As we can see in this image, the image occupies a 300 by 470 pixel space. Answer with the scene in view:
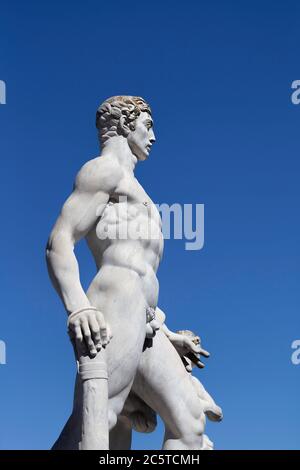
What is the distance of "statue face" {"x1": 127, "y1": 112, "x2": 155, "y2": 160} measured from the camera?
9.23 metres

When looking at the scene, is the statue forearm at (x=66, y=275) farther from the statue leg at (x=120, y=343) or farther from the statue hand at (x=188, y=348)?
the statue hand at (x=188, y=348)

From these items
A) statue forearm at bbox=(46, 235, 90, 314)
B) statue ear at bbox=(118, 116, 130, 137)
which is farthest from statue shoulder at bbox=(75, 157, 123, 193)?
statue forearm at bbox=(46, 235, 90, 314)

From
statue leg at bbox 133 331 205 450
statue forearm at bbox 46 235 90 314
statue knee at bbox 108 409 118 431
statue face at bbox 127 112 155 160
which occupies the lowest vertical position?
statue knee at bbox 108 409 118 431

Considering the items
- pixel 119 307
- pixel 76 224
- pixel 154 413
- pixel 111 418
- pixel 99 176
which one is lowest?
pixel 111 418

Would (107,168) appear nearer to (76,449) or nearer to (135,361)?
(135,361)

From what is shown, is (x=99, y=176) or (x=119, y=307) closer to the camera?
(x=119, y=307)

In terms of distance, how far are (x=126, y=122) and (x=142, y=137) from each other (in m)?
0.25

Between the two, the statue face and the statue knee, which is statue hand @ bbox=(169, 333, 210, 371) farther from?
the statue face

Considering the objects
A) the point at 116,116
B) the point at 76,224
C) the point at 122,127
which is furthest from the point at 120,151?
the point at 76,224

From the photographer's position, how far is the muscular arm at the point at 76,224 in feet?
26.2

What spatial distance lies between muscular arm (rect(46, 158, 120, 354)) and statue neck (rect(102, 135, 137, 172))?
0.92ft

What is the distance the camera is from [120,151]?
908 cm

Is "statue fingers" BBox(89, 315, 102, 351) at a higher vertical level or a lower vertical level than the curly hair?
lower

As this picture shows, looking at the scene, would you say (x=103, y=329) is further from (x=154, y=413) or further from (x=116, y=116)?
(x=116, y=116)
